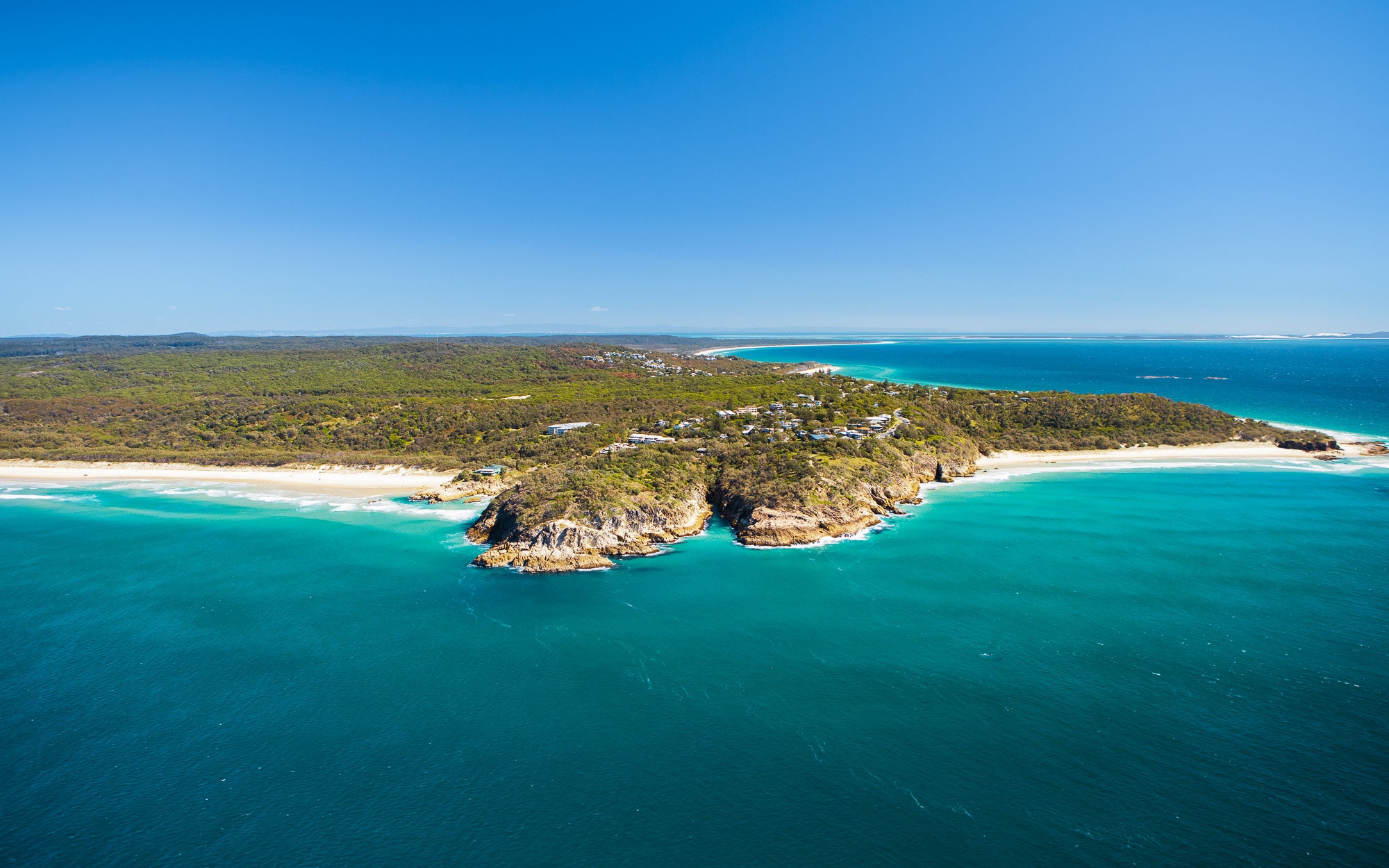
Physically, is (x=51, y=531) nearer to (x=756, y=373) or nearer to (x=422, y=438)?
(x=422, y=438)

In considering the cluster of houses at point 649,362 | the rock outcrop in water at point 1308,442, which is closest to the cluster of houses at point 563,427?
the cluster of houses at point 649,362

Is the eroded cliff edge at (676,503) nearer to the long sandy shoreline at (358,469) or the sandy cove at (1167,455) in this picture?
the long sandy shoreline at (358,469)

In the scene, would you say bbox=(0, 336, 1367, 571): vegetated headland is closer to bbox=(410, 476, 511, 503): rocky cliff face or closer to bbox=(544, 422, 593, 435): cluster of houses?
bbox=(410, 476, 511, 503): rocky cliff face

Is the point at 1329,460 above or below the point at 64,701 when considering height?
above

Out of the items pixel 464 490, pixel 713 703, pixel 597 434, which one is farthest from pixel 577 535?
pixel 597 434

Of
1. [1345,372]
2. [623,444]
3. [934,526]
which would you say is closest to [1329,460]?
[934,526]

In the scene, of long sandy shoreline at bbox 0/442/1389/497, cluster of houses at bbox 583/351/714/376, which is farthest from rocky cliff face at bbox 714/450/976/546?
cluster of houses at bbox 583/351/714/376
